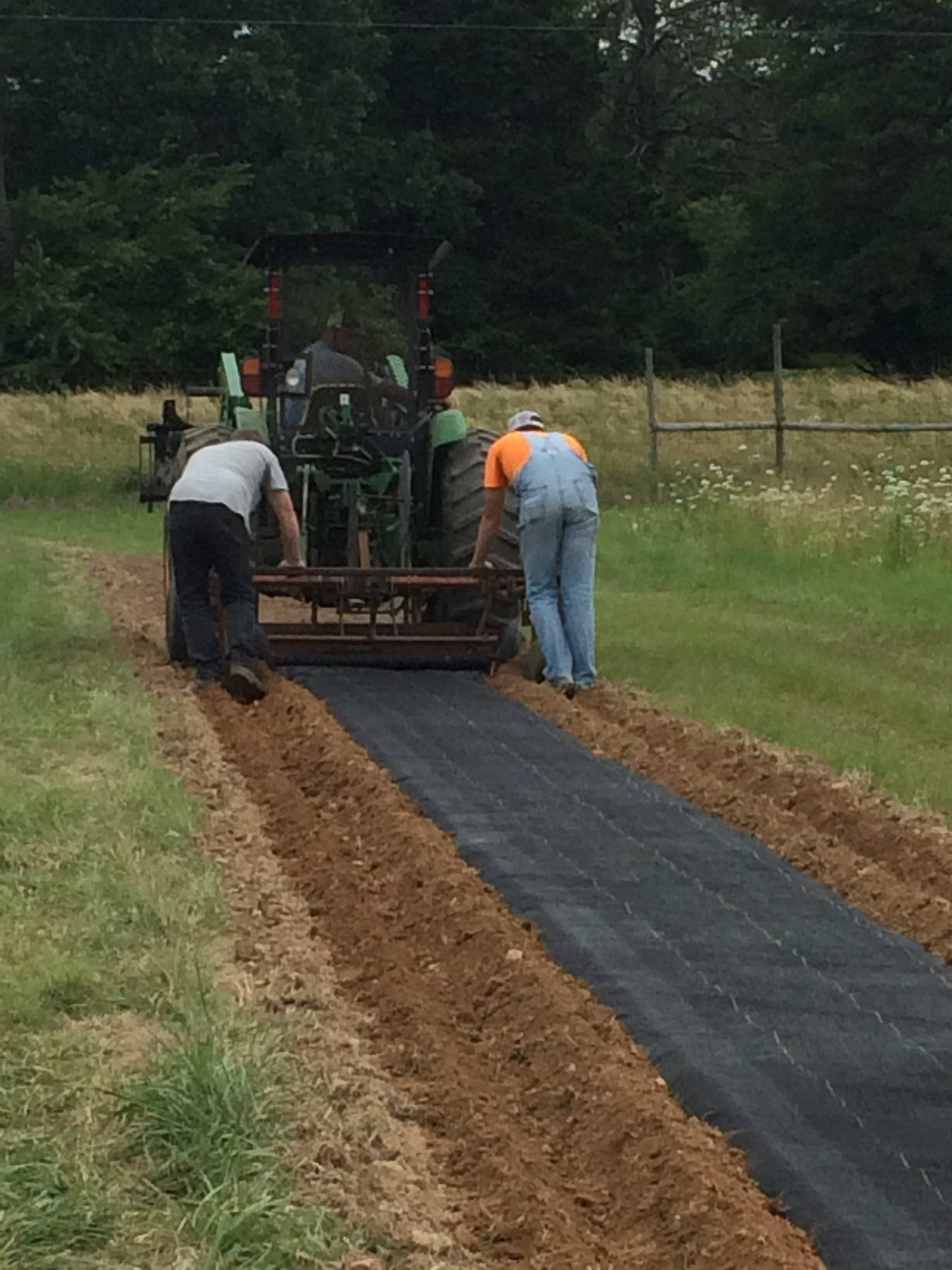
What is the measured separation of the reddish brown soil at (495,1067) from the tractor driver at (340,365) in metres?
4.46

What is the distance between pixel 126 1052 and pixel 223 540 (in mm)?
6506

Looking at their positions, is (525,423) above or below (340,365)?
below

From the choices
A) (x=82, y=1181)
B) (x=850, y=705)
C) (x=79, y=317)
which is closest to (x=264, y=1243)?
(x=82, y=1181)

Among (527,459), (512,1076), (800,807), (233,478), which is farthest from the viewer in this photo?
(527,459)

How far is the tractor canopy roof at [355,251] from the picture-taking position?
12797 millimetres

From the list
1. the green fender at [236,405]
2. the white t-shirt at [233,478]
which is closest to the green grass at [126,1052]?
the white t-shirt at [233,478]

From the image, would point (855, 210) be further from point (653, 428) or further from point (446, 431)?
point (446, 431)

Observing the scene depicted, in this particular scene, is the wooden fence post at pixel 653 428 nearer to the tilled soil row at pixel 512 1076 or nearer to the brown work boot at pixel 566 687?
the brown work boot at pixel 566 687

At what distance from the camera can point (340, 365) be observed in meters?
13.0

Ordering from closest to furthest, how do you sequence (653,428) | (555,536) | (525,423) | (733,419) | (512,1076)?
1. (512,1076)
2. (555,536)
3. (525,423)
4. (653,428)
5. (733,419)

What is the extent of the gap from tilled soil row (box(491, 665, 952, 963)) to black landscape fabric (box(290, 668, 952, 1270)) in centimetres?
14

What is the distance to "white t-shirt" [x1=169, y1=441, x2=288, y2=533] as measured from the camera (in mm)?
11531

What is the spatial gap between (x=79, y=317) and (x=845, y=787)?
121 ft

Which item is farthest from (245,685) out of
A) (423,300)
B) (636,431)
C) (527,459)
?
(636,431)
